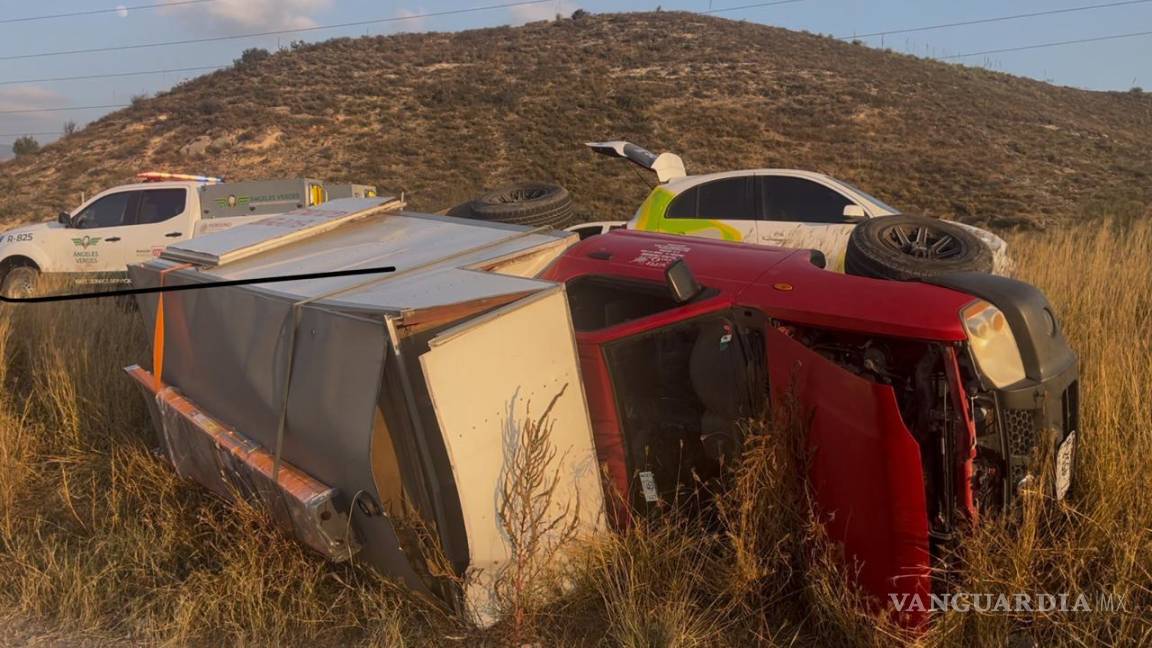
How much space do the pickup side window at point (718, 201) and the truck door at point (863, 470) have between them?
6090 mm

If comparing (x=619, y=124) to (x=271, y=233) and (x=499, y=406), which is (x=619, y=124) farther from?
(x=499, y=406)

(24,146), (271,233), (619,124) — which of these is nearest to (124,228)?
(271,233)

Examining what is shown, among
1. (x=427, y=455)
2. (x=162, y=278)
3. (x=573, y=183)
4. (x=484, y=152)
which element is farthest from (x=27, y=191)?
(x=427, y=455)

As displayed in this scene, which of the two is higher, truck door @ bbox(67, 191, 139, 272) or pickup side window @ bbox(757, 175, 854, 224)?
truck door @ bbox(67, 191, 139, 272)

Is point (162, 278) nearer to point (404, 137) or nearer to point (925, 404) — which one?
point (925, 404)

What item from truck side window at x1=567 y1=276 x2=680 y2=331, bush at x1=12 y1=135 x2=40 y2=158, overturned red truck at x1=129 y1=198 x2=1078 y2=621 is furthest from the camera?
bush at x1=12 y1=135 x2=40 y2=158

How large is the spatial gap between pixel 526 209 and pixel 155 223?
287 inches

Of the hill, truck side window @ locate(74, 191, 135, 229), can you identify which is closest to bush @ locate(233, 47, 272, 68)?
the hill

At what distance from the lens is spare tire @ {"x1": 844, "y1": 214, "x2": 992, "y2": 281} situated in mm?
5918

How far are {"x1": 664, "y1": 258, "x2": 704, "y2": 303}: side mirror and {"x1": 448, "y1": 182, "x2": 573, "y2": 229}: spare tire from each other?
4576mm

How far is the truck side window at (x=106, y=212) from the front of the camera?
39.8ft

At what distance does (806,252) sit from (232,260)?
9.22 feet

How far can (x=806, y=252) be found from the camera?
3545 mm

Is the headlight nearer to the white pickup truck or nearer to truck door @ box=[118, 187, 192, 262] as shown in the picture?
the white pickup truck
